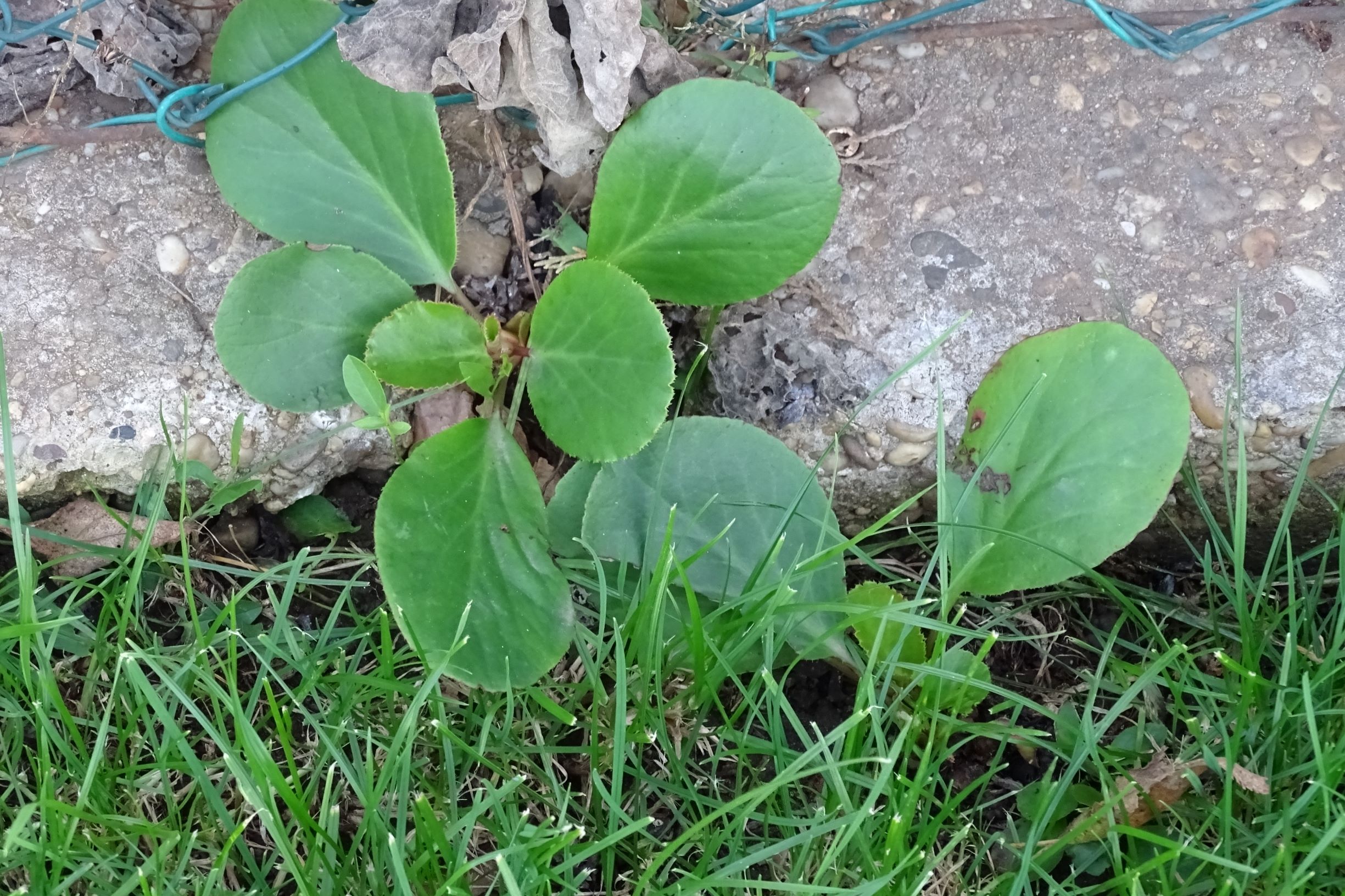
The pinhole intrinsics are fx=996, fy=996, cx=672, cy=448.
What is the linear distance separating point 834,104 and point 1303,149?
533 mm

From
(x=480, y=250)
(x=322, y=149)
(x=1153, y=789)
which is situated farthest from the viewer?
(x=480, y=250)

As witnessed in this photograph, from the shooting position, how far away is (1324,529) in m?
1.16

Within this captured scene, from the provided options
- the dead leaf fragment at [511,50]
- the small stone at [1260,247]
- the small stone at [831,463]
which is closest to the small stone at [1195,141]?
the small stone at [1260,247]

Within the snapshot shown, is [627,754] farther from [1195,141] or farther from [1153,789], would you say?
[1195,141]

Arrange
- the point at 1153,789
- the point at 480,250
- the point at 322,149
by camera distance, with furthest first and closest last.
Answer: the point at 480,250 < the point at 322,149 < the point at 1153,789

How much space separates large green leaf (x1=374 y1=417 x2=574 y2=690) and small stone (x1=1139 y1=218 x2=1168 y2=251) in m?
0.73

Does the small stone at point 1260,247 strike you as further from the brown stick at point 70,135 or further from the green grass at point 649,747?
the brown stick at point 70,135

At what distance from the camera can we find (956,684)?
3.35 feet

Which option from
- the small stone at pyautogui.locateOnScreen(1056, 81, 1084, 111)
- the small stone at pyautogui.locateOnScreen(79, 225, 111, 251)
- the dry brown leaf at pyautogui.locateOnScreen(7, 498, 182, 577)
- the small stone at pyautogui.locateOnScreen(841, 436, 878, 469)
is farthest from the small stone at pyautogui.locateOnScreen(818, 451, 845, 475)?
the small stone at pyautogui.locateOnScreen(79, 225, 111, 251)

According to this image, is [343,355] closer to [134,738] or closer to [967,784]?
[134,738]

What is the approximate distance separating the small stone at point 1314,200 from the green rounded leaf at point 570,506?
843 millimetres

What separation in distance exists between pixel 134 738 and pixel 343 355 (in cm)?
44

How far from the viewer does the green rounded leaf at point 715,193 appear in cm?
101

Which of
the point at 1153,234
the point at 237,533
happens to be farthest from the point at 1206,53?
the point at 237,533
